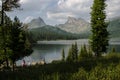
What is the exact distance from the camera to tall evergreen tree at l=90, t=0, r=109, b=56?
51312 millimetres

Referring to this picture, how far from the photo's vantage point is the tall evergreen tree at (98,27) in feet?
168

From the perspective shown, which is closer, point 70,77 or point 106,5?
point 70,77

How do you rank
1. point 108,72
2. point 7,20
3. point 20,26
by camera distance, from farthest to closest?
point 20,26 → point 7,20 → point 108,72

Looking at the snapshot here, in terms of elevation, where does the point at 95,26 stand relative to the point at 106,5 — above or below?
below

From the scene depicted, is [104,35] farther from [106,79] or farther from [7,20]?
[106,79]

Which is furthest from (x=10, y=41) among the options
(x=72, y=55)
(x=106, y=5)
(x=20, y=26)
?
(x=72, y=55)

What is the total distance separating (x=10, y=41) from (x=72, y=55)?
184 ft

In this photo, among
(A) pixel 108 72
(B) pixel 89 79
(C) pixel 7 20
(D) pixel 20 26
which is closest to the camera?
(B) pixel 89 79

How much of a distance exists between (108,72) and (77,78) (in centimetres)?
108

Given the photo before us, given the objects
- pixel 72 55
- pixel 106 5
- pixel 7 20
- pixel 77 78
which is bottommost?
pixel 72 55

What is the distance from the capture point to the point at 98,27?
2036 inches

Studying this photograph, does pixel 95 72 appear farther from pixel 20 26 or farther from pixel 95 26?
pixel 20 26

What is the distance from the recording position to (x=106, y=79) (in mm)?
7180

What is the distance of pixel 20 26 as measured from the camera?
54.6m
